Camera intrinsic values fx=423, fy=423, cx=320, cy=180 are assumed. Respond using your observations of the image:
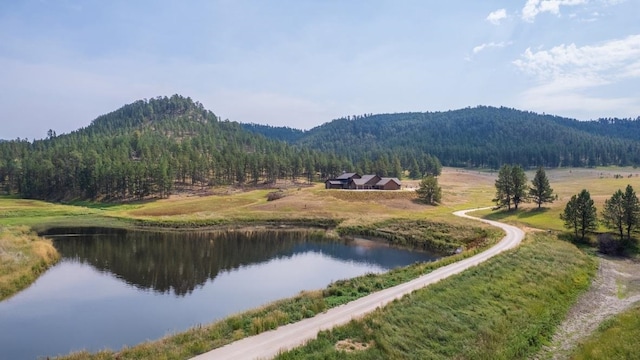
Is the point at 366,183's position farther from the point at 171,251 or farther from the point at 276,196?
the point at 171,251

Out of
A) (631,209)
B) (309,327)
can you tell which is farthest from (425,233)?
(309,327)

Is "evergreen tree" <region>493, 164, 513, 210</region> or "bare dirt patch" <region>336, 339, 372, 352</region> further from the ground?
"evergreen tree" <region>493, 164, 513, 210</region>

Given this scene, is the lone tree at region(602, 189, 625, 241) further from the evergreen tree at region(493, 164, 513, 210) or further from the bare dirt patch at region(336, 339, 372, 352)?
the bare dirt patch at region(336, 339, 372, 352)

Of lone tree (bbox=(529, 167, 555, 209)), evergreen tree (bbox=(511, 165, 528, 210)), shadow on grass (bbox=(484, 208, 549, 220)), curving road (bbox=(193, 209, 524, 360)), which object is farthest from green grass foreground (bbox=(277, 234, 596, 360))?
evergreen tree (bbox=(511, 165, 528, 210))

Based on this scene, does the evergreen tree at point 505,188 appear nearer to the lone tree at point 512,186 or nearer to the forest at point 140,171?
the lone tree at point 512,186

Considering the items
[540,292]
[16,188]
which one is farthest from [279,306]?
[16,188]

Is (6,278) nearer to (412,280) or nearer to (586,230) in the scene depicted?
(412,280)
